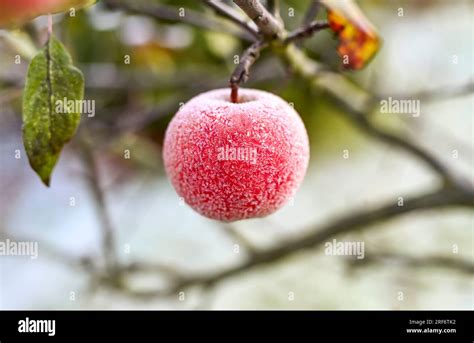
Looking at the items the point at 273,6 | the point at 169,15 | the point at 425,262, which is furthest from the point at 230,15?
the point at 425,262

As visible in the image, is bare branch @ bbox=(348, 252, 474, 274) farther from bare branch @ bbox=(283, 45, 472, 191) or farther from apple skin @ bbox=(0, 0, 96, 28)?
apple skin @ bbox=(0, 0, 96, 28)

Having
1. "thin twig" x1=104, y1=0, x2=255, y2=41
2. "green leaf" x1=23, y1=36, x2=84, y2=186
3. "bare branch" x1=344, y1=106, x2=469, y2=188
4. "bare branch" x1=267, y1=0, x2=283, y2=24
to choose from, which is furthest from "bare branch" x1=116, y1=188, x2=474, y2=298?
"green leaf" x1=23, y1=36, x2=84, y2=186

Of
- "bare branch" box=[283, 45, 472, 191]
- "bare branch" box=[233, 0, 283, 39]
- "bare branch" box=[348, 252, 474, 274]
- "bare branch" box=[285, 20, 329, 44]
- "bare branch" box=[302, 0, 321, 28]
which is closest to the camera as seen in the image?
"bare branch" box=[233, 0, 283, 39]

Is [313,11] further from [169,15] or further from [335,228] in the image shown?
[335,228]

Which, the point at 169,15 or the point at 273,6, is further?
the point at 169,15

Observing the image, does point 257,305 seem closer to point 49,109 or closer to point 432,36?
point 432,36
